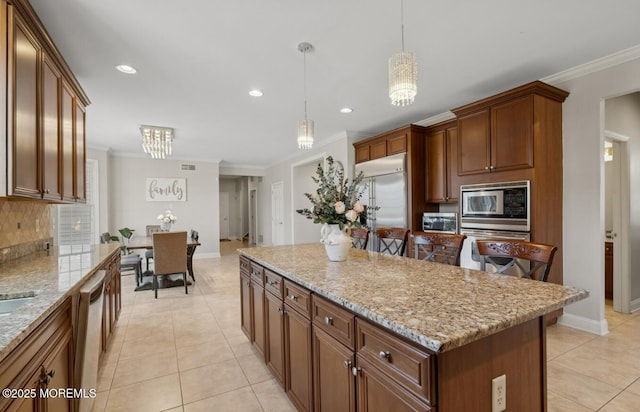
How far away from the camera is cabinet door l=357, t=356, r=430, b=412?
38.7 inches

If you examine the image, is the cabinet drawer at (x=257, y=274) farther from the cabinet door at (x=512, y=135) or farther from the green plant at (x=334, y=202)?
the cabinet door at (x=512, y=135)

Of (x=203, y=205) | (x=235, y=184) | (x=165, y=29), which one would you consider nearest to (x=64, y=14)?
(x=165, y=29)

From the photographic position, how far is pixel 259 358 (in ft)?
8.50

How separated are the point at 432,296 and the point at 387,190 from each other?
3414mm

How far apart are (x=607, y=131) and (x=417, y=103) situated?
209 cm

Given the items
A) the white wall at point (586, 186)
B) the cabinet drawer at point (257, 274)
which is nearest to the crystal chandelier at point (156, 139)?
the cabinet drawer at point (257, 274)

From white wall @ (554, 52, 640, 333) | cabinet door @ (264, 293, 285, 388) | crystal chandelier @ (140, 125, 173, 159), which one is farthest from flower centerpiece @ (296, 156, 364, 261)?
crystal chandelier @ (140, 125, 173, 159)

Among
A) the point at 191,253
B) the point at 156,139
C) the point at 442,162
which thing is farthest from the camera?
the point at 191,253

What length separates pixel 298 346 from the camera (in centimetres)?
174

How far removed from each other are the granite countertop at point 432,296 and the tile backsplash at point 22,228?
212 centimetres

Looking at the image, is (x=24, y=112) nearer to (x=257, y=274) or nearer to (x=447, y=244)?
(x=257, y=274)

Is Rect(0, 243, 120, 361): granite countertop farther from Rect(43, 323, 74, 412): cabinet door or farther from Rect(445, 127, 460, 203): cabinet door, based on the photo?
Rect(445, 127, 460, 203): cabinet door

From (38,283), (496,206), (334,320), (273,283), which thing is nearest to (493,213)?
(496,206)

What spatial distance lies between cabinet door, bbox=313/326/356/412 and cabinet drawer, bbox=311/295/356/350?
0.10ft
